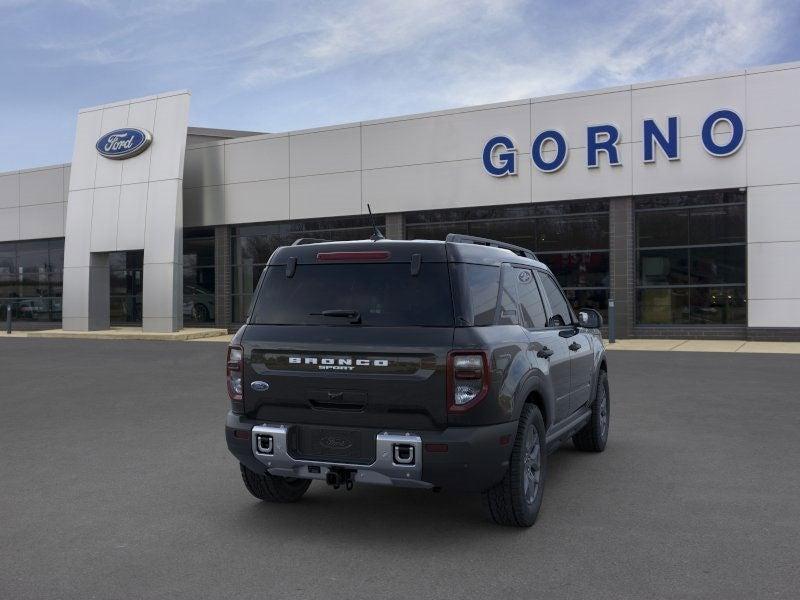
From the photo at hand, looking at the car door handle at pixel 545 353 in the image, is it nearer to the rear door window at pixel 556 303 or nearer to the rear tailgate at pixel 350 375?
the rear door window at pixel 556 303

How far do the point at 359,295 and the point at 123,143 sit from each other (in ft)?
83.5

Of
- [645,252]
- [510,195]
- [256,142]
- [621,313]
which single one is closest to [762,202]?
[645,252]

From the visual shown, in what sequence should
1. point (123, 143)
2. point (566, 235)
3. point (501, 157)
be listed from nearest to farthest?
point (566, 235)
point (501, 157)
point (123, 143)

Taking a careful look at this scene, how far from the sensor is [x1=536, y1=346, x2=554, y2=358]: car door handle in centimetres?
529

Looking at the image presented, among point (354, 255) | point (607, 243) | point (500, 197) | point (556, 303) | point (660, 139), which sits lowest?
point (556, 303)

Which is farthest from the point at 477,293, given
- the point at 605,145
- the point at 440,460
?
the point at 605,145

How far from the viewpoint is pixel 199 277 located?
29.5 meters

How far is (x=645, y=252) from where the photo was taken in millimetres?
22125

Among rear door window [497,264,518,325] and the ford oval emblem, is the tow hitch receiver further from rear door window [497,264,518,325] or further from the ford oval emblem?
rear door window [497,264,518,325]

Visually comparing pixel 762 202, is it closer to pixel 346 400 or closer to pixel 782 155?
pixel 782 155

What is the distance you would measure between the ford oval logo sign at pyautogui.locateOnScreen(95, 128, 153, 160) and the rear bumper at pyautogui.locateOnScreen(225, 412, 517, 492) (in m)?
25.0

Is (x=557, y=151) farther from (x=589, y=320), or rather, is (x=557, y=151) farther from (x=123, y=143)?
(x=589, y=320)

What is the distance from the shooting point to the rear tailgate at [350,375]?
177 inches

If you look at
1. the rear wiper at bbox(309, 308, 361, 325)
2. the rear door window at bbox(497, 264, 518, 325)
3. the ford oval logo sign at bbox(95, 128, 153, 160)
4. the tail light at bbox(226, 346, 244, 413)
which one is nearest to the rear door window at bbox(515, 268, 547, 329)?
the rear door window at bbox(497, 264, 518, 325)
